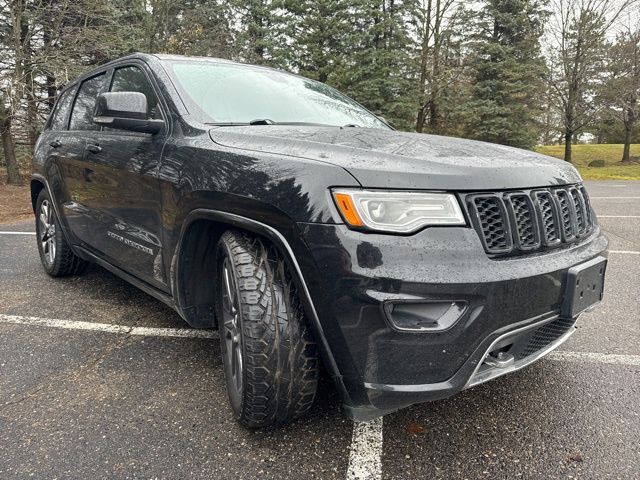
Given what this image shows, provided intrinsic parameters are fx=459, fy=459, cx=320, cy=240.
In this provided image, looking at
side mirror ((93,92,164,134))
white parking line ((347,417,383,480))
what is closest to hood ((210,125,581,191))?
side mirror ((93,92,164,134))

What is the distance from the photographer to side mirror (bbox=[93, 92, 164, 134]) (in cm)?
223

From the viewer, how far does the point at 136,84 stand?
2.73 m

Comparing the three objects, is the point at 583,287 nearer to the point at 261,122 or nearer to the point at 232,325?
the point at 232,325

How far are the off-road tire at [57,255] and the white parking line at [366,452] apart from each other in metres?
3.00

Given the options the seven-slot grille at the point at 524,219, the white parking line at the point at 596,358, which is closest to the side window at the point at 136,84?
the seven-slot grille at the point at 524,219

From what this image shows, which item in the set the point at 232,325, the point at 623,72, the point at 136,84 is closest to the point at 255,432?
the point at 232,325

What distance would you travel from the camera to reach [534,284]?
160 centimetres

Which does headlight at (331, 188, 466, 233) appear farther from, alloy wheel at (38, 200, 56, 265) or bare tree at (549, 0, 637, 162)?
bare tree at (549, 0, 637, 162)

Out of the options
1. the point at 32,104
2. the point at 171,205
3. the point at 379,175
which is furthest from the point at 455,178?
the point at 32,104

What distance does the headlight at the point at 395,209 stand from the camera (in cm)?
150

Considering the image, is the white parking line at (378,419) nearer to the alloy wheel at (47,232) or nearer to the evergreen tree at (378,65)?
the alloy wheel at (47,232)

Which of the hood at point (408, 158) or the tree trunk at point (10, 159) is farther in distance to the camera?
the tree trunk at point (10, 159)

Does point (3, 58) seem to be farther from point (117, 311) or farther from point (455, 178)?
point (455, 178)

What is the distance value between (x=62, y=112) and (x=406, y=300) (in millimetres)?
3694
